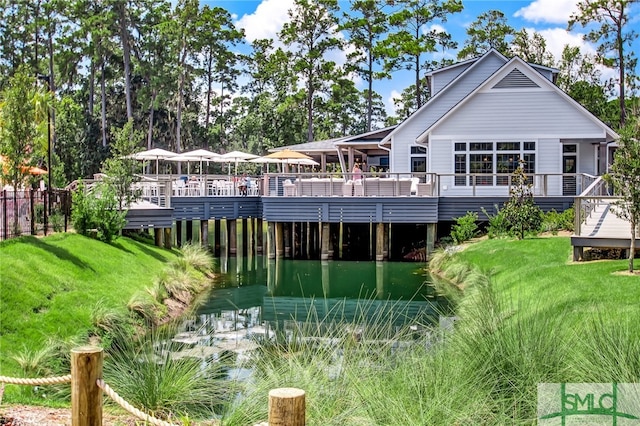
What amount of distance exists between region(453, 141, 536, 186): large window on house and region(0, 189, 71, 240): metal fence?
14.6 meters

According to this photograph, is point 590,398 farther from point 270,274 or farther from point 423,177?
point 423,177

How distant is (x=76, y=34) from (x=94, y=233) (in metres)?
Answer: 33.9

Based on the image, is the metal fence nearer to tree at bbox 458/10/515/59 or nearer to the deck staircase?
the deck staircase

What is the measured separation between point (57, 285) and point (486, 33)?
42384mm

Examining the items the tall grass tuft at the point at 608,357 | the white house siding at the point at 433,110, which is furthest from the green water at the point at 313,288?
the tall grass tuft at the point at 608,357

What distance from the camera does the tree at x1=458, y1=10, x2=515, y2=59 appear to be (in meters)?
50.4

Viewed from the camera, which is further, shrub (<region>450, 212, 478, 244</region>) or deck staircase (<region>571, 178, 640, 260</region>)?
shrub (<region>450, 212, 478, 244</region>)

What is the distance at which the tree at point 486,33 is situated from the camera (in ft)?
165

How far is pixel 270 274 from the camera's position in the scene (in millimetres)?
25516

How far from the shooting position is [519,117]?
28266 millimetres

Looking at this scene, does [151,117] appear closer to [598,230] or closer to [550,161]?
[550,161]

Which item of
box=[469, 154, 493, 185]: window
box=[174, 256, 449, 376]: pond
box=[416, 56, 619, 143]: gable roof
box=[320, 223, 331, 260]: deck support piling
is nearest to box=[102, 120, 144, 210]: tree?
box=[174, 256, 449, 376]: pond

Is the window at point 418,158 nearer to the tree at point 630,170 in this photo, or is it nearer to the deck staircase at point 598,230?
the deck staircase at point 598,230

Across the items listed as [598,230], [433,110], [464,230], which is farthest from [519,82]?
[598,230]
